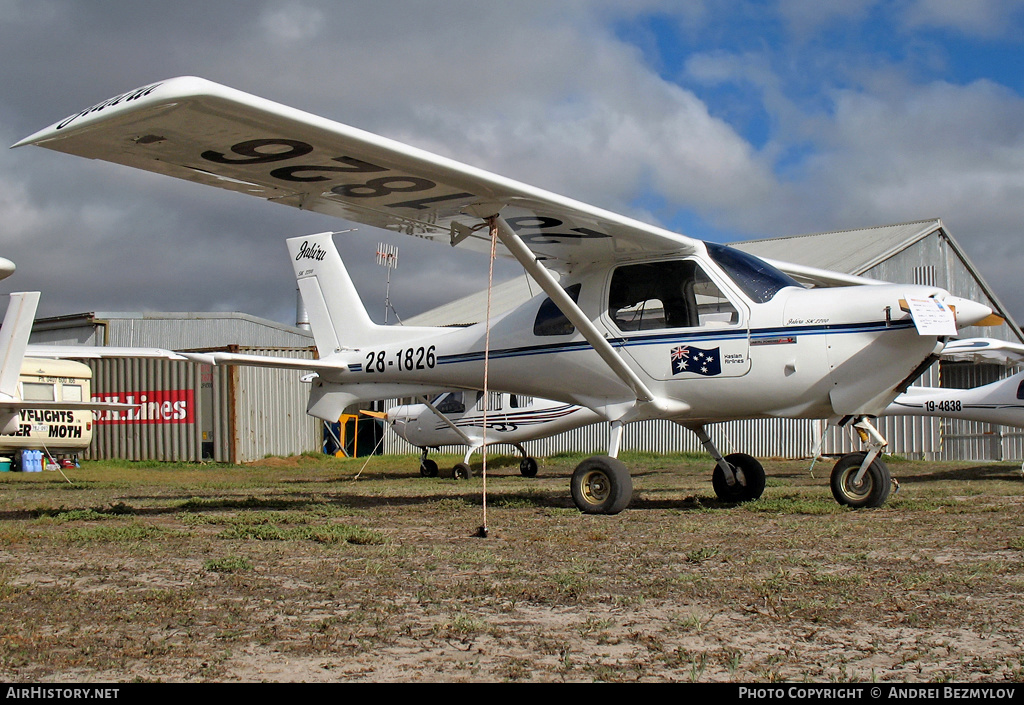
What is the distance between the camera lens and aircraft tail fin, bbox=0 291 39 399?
15516 mm

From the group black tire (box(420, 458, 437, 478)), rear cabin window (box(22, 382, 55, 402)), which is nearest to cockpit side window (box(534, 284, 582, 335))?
black tire (box(420, 458, 437, 478))

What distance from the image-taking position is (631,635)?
3.32 m

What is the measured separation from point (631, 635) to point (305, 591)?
171 centimetres

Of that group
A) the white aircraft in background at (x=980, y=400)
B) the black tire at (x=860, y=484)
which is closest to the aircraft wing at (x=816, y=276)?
the black tire at (x=860, y=484)

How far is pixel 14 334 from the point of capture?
15.7 metres

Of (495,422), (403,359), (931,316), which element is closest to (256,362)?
(403,359)

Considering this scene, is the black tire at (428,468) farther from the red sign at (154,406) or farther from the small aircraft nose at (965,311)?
the small aircraft nose at (965,311)

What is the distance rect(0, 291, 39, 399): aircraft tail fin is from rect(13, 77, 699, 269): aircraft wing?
9.99 meters

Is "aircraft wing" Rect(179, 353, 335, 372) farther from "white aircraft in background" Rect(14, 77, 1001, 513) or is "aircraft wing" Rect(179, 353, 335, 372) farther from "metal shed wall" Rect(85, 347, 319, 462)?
"metal shed wall" Rect(85, 347, 319, 462)

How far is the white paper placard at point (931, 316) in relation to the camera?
23.5 ft

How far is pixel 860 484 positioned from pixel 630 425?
18.9 metres

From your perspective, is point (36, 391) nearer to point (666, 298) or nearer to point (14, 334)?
point (14, 334)

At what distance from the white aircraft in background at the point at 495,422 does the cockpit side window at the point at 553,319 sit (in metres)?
7.96
